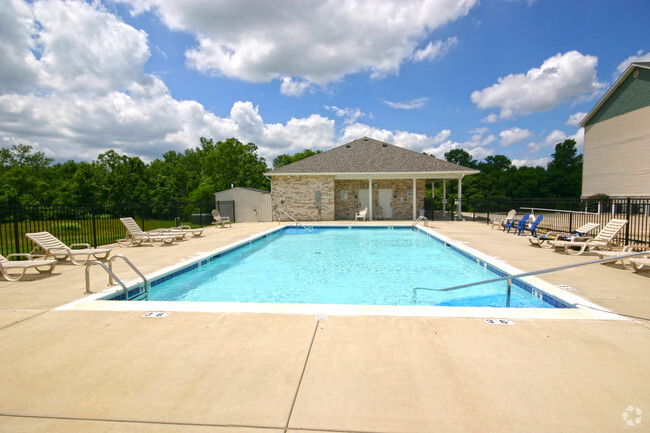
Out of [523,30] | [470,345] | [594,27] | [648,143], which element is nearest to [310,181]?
[523,30]

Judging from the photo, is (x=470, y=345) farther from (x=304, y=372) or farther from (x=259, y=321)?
(x=259, y=321)

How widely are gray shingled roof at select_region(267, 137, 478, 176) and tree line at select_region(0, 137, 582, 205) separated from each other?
1515cm

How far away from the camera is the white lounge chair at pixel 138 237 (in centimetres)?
1046

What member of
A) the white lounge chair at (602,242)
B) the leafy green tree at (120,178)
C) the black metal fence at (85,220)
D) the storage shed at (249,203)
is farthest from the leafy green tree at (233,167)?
the white lounge chair at (602,242)

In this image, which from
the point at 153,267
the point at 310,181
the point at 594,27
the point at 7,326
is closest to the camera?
the point at 7,326

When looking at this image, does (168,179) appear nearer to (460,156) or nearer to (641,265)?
(641,265)

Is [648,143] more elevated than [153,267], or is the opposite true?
[648,143]

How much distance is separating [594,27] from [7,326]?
22.6 m

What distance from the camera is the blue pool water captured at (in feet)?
20.0

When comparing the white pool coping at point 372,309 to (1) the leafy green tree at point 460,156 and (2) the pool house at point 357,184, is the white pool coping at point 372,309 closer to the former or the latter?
(2) the pool house at point 357,184

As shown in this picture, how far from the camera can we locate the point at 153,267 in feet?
22.8

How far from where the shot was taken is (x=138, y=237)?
10461 mm

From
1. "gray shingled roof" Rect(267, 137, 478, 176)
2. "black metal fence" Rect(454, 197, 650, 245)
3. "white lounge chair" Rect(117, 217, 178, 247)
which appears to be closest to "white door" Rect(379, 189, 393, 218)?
"gray shingled roof" Rect(267, 137, 478, 176)

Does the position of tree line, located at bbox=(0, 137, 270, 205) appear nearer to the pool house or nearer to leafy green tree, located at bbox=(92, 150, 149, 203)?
leafy green tree, located at bbox=(92, 150, 149, 203)
